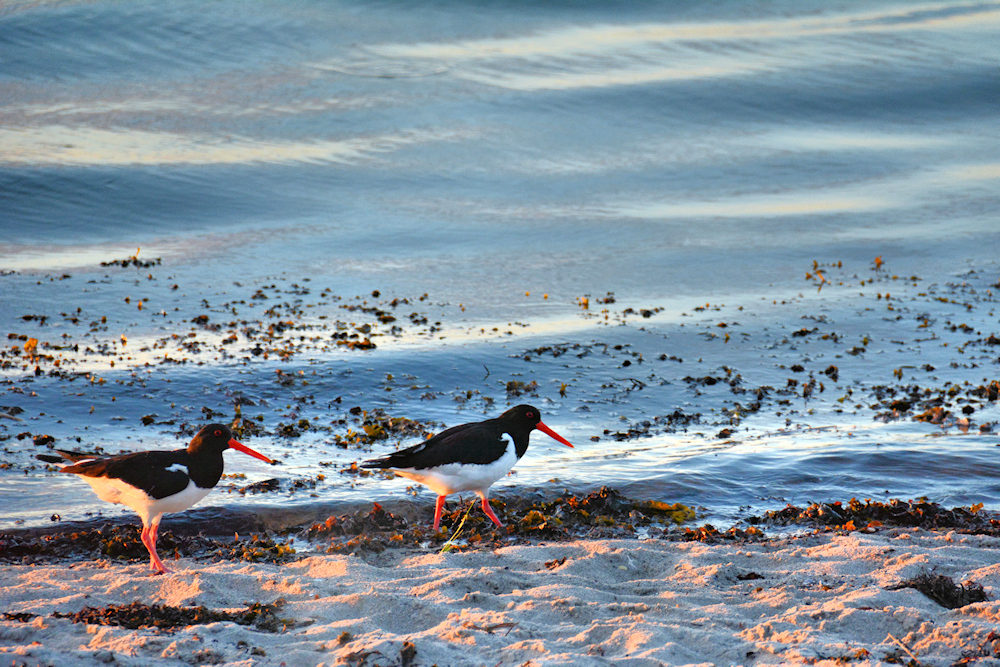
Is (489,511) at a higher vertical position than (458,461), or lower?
lower

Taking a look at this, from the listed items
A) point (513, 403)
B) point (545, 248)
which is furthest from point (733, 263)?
point (513, 403)

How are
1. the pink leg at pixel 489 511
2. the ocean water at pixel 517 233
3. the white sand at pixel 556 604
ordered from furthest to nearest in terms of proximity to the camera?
the ocean water at pixel 517 233, the pink leg at pixel 489 511, the white sand at pixel 556 604

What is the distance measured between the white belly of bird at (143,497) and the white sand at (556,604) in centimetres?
37

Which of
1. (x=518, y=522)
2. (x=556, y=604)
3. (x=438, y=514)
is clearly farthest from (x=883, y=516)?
(x=438, y=514)

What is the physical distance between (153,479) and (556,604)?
2.83 m

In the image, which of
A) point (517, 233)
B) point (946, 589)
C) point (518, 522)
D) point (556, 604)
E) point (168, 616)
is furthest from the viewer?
point (517, 233)

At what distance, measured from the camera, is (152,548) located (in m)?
5.71

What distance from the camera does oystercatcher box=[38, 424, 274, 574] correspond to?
5.81 m

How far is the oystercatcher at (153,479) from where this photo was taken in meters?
5.81

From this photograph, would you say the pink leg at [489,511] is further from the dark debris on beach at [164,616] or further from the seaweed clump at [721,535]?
the dark debris on beach at [164,616]

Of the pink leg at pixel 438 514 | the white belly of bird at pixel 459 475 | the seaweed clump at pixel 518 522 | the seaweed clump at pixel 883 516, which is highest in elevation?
the white belly of bird at pixel 459 475

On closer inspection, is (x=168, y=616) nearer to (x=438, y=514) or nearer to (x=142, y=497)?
(x=142, y=497)

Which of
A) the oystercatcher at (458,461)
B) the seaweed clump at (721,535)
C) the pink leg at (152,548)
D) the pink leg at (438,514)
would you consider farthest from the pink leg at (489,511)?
the pink leg at (152,548)

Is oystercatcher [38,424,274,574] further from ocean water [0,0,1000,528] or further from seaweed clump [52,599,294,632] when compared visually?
ocean water [0,0,1000,528]
